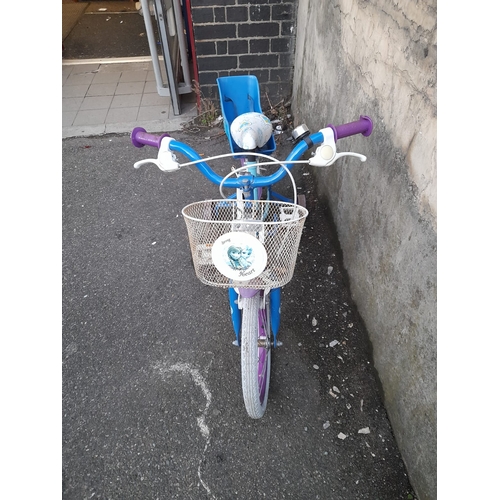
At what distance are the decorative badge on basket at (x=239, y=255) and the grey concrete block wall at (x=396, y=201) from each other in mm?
781

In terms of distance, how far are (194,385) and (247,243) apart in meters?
1.33

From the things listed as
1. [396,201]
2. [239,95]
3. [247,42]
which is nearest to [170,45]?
[247,42]

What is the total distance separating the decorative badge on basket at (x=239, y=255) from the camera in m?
1.39

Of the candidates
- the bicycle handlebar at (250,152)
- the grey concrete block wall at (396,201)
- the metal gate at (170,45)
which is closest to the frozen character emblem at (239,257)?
the bicycle handlebar at (250,152)

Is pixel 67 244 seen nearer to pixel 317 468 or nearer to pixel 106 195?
pixel 106 195

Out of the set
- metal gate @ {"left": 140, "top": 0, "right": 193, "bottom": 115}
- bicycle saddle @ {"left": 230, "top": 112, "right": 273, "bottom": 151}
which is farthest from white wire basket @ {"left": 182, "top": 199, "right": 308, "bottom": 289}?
metal gate @ {"left": 140, "top": 0, "right": 193, "bottom": 115}

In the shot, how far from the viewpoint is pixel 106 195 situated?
377 centimetres

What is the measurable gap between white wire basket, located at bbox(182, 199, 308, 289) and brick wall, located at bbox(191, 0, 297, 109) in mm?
3429

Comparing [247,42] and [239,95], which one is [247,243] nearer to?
[239,95]

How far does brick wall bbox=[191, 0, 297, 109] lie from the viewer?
165 inches

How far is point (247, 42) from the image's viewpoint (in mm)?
4422

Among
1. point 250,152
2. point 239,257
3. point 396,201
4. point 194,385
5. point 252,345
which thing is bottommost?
point 194,385

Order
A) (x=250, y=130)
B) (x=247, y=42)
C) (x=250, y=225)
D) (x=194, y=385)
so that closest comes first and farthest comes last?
1. (x=250, y=225)
2. (x=250, y=130)
3. (x=194, y=385)
4. (x=247, y=42)

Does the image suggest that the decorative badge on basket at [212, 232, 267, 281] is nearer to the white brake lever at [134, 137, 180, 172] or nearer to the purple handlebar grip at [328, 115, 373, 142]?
the white brake lever at [134, 137, 180, 172]
